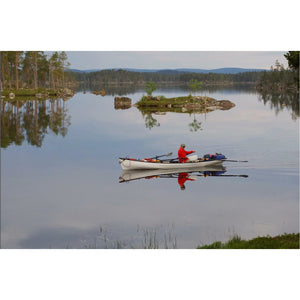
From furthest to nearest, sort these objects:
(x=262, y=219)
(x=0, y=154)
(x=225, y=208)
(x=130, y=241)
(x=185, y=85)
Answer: (x=185, y=85), (x=0, y=154), (x=225, y=208), (x=262, y=219), (x=130, y=241)

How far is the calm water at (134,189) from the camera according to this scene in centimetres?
1509

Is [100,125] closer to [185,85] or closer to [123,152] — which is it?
[123,152]

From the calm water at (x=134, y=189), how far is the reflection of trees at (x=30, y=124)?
0.17 metres

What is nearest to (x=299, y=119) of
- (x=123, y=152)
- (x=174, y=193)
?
(x=123, y=152)

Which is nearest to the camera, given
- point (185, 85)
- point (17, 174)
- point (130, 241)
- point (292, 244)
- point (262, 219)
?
point (292, 244)

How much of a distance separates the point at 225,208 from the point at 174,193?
131 inches

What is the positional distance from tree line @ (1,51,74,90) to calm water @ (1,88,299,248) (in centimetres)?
3494

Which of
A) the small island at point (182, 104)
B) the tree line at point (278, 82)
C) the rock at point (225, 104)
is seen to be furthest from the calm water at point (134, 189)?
the tree line at point (278, 82)

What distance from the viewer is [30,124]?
4184 cm

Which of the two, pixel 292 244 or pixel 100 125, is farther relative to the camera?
pixel 100 125

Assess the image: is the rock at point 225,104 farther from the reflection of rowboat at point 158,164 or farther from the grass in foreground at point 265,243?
the grass in foreground at point 265,243

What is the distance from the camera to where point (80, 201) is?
19.3 m

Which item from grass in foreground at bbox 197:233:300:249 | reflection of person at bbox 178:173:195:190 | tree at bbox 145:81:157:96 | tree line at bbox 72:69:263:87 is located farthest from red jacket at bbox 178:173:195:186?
tree line at bbox 72:69:263:87

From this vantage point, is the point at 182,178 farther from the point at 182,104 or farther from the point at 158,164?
the point at 182,104
